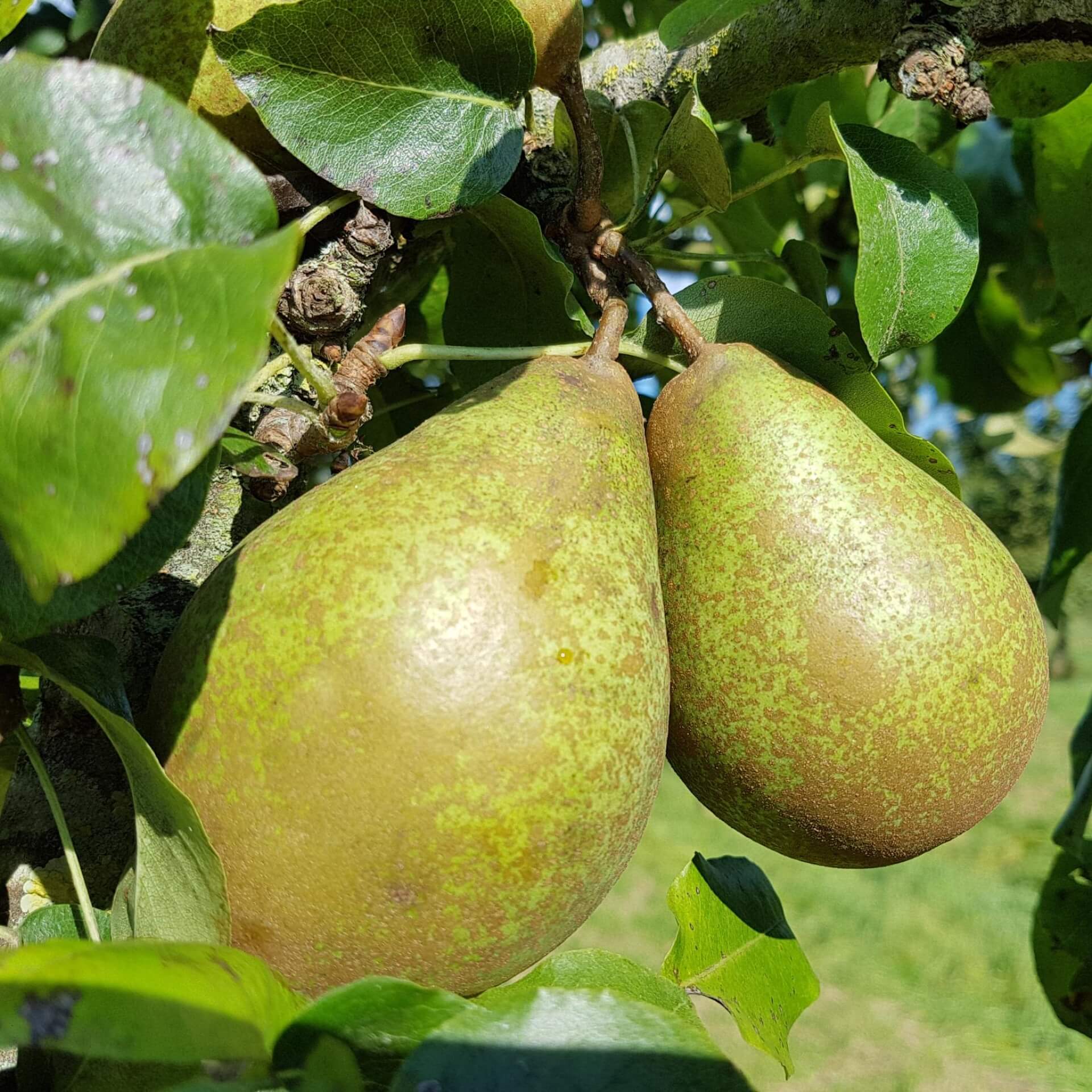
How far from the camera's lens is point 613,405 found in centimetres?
102

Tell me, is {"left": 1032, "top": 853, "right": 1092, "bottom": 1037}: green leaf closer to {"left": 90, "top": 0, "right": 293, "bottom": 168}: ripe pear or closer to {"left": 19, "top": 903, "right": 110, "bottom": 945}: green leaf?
{"left": 19, "top": 903, "right": 110, "bottom": 945}: green leaf

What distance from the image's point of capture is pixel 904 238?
3.52ft

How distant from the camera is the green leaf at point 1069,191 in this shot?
1.67 meters

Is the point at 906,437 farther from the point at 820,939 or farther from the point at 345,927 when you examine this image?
the point at 820,939

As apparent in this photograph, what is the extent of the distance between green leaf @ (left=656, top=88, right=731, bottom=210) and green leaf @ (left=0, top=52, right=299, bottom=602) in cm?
54

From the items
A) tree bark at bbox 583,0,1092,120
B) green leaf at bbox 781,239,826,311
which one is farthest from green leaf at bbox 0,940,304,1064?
tree bark at bbox 583,0,1092,120

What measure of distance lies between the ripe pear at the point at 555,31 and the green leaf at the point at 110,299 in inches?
19.1

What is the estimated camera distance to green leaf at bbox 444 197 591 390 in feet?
3.70

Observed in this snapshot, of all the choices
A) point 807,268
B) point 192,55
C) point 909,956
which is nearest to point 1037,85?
point 807,268

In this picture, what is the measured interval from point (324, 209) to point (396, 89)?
13cm

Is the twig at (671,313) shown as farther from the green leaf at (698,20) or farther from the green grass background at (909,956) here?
the green grass background at (909,956)

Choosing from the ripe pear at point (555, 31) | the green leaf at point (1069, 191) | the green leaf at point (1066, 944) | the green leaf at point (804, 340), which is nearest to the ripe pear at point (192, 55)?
the ripe pear at point (555, 31)

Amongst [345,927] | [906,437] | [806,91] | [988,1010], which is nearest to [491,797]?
[345,927]

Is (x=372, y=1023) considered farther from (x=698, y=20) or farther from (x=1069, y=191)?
(x=1069, y=191)
